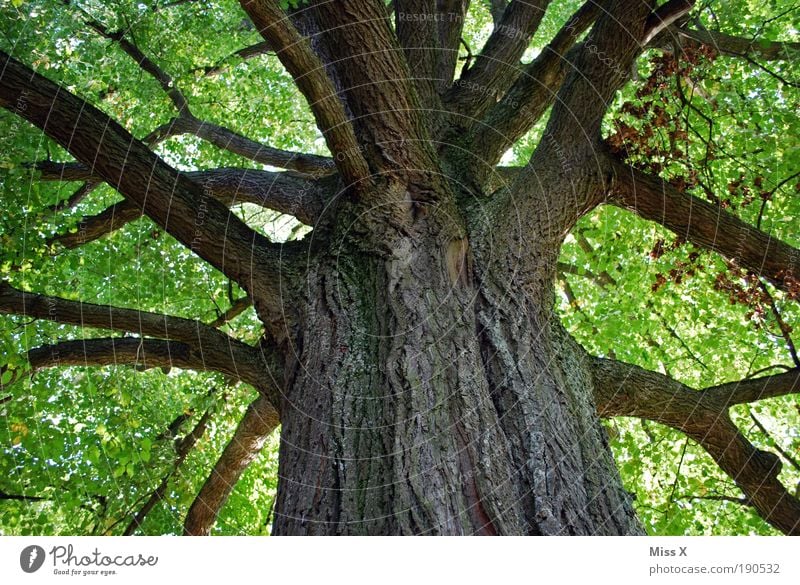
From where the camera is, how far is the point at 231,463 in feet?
16.0

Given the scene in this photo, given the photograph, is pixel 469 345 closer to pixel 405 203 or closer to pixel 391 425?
pixel 391 425

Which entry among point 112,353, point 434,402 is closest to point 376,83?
point 434,402

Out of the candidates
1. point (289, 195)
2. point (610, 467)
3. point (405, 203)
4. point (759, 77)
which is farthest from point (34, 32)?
point (759, 77)

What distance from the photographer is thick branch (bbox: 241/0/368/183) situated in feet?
11.0

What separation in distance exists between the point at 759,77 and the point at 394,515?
550cm

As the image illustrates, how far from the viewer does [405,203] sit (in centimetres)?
405

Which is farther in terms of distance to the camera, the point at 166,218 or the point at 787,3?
the point at 787,3

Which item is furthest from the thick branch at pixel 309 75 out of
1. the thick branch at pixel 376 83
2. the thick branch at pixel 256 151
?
the thick branch at pixel 256 151

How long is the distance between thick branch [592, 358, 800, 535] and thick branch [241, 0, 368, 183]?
1901 mm

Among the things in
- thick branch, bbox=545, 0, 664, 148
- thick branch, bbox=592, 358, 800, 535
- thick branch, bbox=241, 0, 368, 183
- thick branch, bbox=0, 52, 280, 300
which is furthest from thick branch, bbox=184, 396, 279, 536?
thick branch, bbox=545, 0, 664, 148
